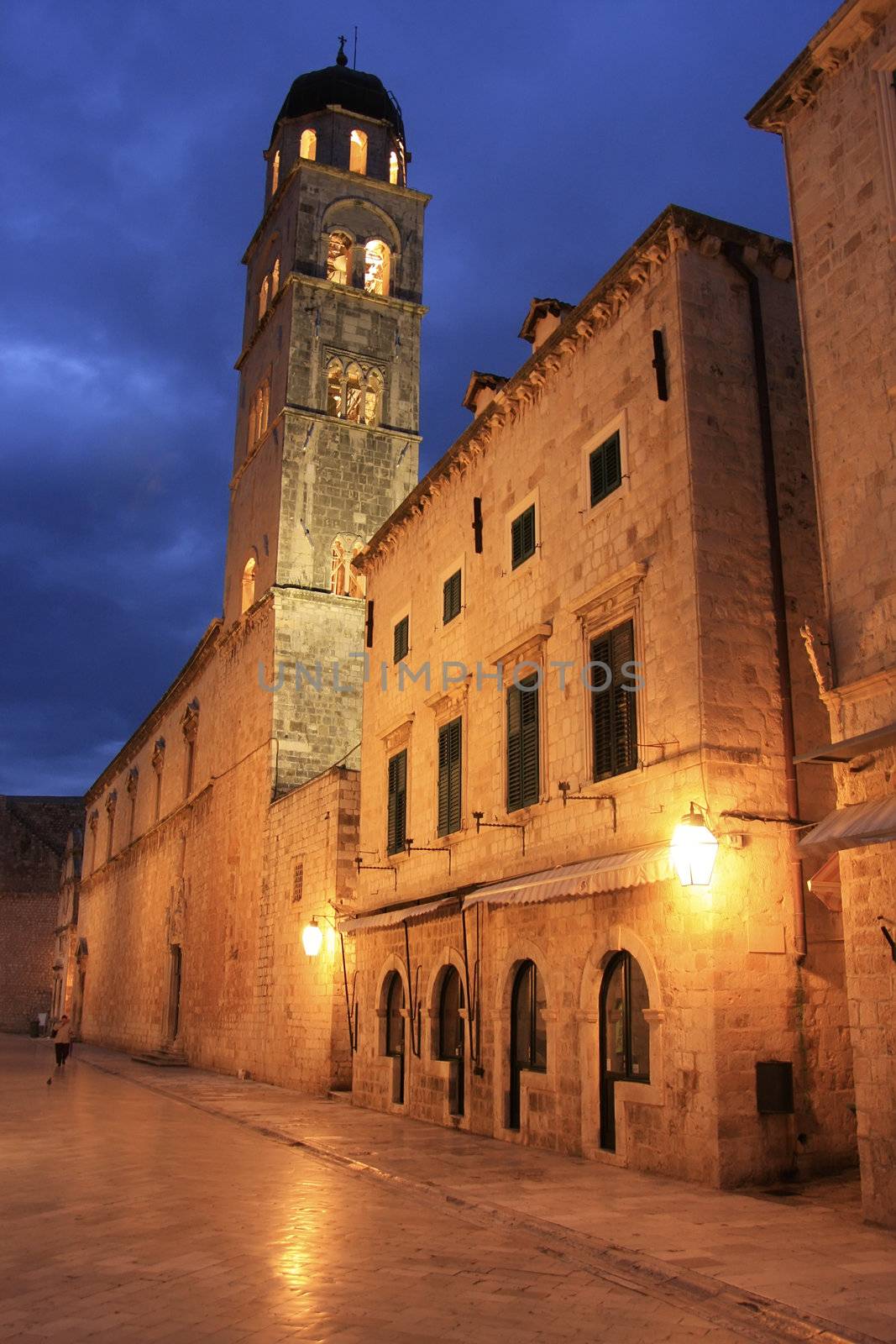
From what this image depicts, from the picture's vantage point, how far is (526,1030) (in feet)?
46.0

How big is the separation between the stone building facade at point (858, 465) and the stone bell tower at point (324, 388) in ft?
58.5

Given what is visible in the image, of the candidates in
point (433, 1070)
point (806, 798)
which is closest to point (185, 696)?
point (433, 1070)

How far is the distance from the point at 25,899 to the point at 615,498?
55.6 metres

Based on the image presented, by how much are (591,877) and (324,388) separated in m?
21.2

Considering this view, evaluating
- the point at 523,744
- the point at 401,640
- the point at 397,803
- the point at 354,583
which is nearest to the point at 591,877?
the point at 523,744

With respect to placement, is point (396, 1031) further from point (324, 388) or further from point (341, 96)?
point (341, 96)

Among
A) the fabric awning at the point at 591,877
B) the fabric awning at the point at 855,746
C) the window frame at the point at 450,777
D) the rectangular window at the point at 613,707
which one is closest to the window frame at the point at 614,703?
the rectangular window at the point at 613,707

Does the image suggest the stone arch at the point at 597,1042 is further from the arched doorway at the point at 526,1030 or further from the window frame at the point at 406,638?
the window frame at the point at 406,638

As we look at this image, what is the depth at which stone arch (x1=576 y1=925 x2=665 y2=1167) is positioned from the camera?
36.4 feet

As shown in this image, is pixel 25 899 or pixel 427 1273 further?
pixel 25 899

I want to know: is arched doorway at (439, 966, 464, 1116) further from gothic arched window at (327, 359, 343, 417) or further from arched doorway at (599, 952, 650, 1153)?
gothic arched window at (327, 359, 343, 417)

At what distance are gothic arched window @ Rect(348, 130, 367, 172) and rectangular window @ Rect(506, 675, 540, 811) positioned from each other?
74.7 ft

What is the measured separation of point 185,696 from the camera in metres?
35.9

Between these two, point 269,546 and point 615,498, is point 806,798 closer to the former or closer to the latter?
point 615,498
